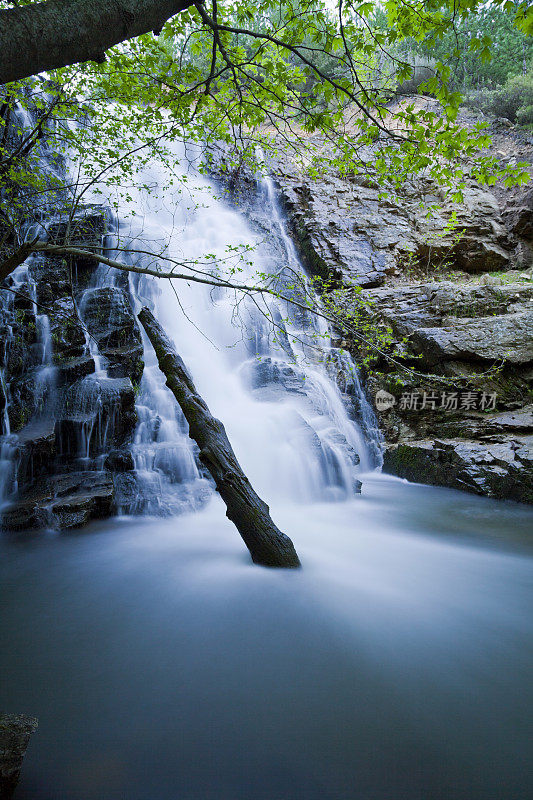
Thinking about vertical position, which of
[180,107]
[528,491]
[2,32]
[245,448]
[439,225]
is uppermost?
[439,225]

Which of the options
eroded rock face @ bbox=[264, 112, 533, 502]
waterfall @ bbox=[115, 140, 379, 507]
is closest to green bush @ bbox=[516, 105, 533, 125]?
eroded rock face @ bbox=[264, 112, 533, 502]

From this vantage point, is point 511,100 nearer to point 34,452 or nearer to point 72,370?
point 72,370

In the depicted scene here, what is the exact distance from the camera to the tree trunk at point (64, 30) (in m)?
1.57

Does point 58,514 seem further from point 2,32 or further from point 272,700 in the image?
point 2,32

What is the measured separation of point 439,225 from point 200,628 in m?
15.9

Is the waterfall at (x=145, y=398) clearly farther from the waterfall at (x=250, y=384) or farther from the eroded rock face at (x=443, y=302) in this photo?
the eroded rock face at (x=443, y=302)

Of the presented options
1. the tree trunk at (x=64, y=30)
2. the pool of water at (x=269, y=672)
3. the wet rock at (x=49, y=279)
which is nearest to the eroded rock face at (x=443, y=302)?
the pool of water at (x=269, y=672)

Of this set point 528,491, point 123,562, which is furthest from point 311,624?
point 528,491

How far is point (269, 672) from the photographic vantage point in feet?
8.63

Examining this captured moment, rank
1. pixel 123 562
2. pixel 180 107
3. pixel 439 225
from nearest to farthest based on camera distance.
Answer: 1. pixel 180 107
2. pixel 123 562
3. pixel 439 225

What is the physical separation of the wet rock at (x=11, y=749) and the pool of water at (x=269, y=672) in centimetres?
25

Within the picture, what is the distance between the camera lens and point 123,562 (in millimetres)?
4523

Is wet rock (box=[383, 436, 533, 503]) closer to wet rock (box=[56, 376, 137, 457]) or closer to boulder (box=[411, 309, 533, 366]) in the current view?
boulder (box=[411, 309, 533, 366])
